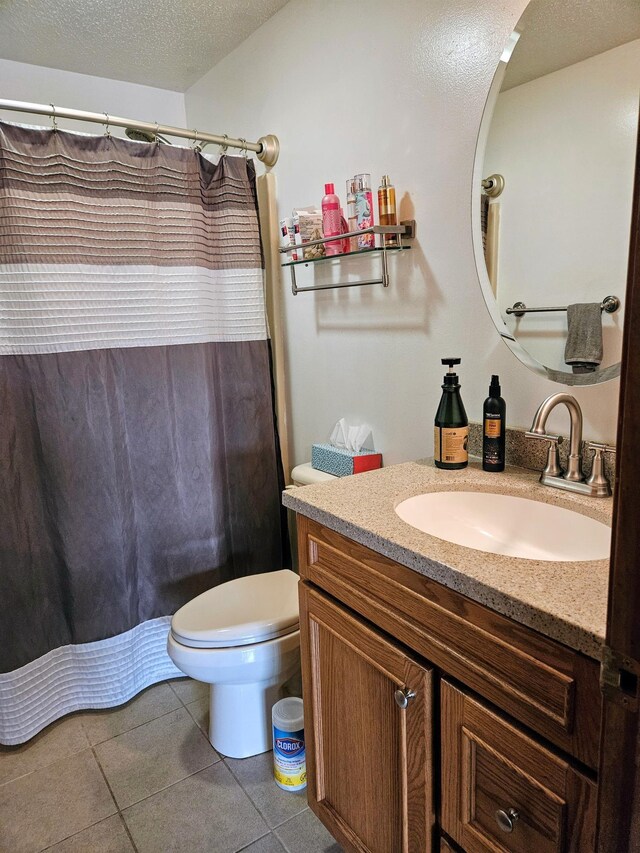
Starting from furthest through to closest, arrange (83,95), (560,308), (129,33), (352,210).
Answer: (83,95) < (129,33) < (352,210) < (560,308)

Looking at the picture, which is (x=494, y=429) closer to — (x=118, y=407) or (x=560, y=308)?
(x=560, y=308)

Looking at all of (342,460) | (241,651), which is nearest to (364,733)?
(241,651)

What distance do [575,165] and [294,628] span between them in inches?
53.2

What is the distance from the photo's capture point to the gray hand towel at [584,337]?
1184mm

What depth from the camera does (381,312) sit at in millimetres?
1720

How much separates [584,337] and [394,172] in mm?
744

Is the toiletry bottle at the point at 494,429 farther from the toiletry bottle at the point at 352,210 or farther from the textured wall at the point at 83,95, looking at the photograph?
the textured wall at the point at 83,95

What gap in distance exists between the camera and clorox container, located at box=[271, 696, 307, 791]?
1543mm

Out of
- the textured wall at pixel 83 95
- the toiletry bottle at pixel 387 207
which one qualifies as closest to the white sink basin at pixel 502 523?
the toiletry bottle at pixel 387 207

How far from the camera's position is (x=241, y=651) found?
4.99ft

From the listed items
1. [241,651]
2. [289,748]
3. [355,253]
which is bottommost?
[289,748]

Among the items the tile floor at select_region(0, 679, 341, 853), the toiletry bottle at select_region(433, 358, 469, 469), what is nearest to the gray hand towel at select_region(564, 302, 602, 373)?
the toiletry bottle at select_region(433, 358, 469, 469)

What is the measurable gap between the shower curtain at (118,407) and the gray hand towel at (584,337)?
1178 millimetres

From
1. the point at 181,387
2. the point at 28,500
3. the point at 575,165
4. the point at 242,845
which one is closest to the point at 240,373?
the point at 181,387
